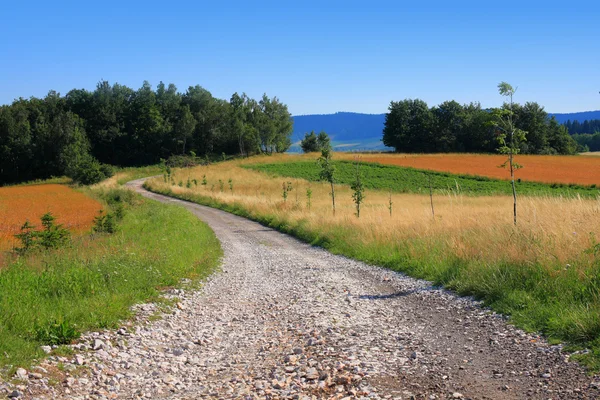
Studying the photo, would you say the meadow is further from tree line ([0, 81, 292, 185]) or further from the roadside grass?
the roadside grass

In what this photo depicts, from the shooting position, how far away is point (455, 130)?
127 metres

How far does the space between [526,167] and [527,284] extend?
75972 mm

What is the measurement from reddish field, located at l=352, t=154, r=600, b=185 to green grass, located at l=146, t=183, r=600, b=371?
53572 mm

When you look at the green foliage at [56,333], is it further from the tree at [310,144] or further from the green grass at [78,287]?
the tree at [310,144]

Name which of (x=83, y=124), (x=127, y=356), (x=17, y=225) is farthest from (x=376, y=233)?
(x=83, y=124)

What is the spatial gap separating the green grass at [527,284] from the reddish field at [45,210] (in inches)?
711

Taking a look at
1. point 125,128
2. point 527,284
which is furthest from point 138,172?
point 527,284

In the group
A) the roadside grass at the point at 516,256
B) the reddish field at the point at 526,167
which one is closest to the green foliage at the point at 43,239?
the roadside grass at the point at 516,256

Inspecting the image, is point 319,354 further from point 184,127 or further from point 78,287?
point 184,127

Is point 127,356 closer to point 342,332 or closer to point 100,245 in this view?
point 342,332

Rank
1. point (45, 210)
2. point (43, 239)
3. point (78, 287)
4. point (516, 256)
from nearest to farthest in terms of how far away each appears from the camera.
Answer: point (78, 287), point (516, 256), point (43, 239), point (45, 210)

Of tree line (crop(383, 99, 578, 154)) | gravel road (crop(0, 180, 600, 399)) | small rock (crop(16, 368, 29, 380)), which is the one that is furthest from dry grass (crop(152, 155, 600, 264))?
tree line (crop(383, 99, 578, 154))

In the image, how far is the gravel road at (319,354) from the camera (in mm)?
5410

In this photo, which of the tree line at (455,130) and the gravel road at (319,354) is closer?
the gravel road at (319,354)
